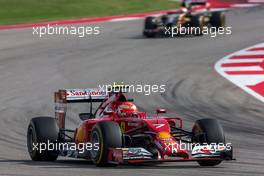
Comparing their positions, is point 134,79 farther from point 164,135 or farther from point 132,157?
point 132,157

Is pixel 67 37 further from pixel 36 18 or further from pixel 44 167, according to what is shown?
pixel 44 167

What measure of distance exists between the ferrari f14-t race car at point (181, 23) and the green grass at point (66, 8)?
215 inches

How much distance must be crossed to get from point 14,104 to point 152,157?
8121 mm

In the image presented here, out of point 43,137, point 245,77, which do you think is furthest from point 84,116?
point 245,77

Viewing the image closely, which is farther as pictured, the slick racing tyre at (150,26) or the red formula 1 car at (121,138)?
the slick racing tyre at (150,26)

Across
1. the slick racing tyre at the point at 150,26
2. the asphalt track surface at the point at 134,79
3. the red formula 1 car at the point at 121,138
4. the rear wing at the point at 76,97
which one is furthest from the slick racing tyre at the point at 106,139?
the slick racing tyre at the point at 150,26

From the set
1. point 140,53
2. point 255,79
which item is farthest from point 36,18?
point 255,79

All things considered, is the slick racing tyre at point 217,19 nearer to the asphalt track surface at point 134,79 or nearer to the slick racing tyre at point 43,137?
the asphalt track surface at point 134,79

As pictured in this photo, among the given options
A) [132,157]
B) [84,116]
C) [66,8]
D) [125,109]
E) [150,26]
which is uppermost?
[66,8]

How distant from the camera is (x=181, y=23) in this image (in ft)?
94.7

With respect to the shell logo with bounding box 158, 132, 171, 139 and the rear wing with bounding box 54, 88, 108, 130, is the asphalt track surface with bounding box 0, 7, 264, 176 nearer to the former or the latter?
the shell logo with bounding box 158, 132, 171, 139

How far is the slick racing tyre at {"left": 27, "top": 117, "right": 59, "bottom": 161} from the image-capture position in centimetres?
1174

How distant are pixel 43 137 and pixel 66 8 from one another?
2381 cm

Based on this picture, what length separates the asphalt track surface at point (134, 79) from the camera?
1113 cm
